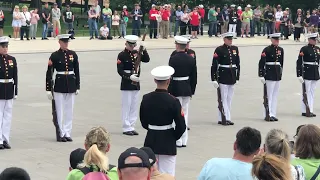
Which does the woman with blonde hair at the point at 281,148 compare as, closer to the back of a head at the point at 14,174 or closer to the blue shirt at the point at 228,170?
the blue shirt at the point at 228,170

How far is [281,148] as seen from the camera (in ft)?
19.9

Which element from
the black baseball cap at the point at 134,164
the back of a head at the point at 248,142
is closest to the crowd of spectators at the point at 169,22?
the back of a head at the point at 248,142

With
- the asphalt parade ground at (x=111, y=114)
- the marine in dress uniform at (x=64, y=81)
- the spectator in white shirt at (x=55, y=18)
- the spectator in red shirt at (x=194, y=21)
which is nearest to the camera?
the asphalt parade ground at (x=111, y=114)

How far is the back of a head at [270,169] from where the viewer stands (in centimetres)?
506

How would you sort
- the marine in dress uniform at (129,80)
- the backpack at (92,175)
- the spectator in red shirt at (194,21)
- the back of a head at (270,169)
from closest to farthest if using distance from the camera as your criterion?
the back of a head at (270,169) → the backpack at (92,175) → the marine in dress uniform at (129,80) → the spectator in red shirt at (194,21)

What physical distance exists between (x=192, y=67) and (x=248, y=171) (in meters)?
7.17

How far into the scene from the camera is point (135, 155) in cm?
519

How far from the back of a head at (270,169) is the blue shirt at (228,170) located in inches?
37.0

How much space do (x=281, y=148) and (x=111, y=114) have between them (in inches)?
415

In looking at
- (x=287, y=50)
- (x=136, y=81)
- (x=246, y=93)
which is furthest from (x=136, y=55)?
(x=287, y=50)

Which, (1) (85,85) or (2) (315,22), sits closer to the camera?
(1) (85,85)

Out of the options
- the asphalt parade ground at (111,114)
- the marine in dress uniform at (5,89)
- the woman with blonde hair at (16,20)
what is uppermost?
the woman with blonde hair at (16,20)

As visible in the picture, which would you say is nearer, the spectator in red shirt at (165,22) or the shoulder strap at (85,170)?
the shoulder strap at (85,170)

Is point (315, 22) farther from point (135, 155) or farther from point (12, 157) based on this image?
point (135, 155)
